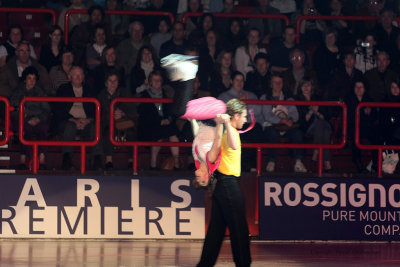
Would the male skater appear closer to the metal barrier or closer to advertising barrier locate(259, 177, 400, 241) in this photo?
the metal barrier

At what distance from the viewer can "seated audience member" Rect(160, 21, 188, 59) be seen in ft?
57.8

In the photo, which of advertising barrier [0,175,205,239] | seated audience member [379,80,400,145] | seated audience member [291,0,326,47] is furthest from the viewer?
seated audience member [291,0,326,47]

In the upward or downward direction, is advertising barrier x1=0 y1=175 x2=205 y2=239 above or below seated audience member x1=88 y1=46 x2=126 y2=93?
below

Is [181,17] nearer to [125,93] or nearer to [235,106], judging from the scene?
[125,93]

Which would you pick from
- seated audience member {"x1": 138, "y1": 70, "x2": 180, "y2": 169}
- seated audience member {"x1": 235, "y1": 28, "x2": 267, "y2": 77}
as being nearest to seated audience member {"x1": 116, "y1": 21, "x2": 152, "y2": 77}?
seated audience member {"x1": 235, "y1": 28, "x2": 267, "y2": 77}

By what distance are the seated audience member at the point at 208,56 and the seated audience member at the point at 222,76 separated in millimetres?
173

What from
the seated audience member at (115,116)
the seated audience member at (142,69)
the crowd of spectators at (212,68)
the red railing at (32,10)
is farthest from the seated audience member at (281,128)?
the red railing at (32,10)

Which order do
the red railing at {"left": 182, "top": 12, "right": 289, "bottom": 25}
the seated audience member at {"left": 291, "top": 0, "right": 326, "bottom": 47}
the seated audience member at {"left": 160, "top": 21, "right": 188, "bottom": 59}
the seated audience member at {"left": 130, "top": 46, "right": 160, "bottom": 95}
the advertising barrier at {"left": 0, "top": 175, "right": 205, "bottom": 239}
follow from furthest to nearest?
the seated audience member at {"left": 291, "top": 0, "right": 326, "bottom": 47}
the red railing at {"left": 182, "top": 12, "right": 289, "bottom": 25}
the seated audience member at {"left": 160, "top": 21, "right": 188, "bottom": 59}
the seated audience member at {"left": 130, "top": 46, "right": 160, "bottom": 95}
the advertising barrier at {"left": 0, "top": 175, "right": 205, "bottom": 239}

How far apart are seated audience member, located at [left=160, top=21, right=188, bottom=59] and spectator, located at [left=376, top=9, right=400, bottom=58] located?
379 centimetres

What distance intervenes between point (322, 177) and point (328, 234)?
91cm

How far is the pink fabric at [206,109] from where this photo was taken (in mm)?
10167

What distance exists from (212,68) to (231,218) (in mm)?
7577

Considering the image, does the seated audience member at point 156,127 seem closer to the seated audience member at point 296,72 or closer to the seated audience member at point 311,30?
the seated audience member at point 296,72

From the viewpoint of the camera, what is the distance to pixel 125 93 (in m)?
16.2
